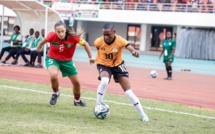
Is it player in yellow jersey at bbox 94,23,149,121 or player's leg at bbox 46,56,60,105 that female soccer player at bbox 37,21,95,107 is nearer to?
player's leg at bbox 46,56,60,105

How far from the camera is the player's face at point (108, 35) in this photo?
9234 mm

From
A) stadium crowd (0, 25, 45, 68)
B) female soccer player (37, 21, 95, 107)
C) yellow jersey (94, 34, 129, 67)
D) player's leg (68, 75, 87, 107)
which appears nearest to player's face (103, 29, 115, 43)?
yellow jersey (94, 34, 129, 67)

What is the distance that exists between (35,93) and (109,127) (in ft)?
16.3

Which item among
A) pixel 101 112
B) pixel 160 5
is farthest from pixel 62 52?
Result: pixel 160 5

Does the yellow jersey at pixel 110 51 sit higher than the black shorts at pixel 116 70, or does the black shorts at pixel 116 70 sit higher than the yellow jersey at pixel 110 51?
the yellow jersey at pixel 110 51

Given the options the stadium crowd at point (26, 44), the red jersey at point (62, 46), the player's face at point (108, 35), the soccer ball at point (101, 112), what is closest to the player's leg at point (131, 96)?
the soccer ball at point (101, 112)

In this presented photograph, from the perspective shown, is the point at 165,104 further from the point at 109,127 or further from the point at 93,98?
the point at 109,127

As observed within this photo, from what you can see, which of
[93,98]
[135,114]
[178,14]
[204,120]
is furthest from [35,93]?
[178,14]

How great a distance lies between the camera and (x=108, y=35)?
30.5ft

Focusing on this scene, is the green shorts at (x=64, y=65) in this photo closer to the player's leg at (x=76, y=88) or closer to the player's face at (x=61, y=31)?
the player's leg at (x=76, y=88)

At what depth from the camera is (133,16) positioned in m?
48.3

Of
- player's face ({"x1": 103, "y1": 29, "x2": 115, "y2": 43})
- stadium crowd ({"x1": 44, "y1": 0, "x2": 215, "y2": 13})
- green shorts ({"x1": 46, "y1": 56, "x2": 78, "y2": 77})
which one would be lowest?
green shorts ({"x1": 46, "y1": 56, "x2": 78, "y2": 77})

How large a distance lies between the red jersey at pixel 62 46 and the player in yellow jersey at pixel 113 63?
1.00 metres

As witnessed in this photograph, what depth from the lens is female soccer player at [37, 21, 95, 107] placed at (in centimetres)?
1038
